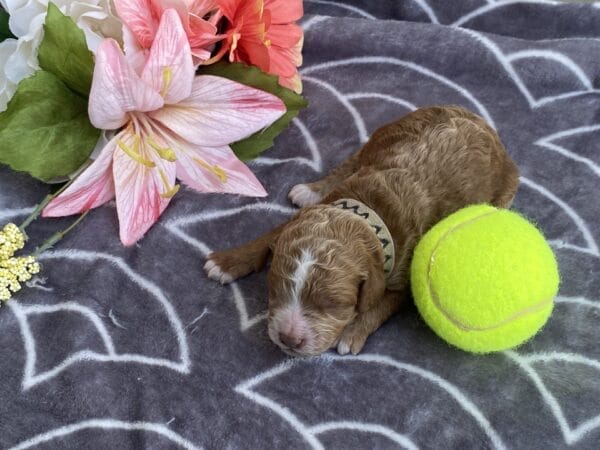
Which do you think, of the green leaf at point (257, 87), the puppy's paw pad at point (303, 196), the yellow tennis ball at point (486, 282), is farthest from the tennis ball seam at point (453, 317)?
the green leaf at point (257, 87)

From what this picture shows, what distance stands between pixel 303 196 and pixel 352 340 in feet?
1.57

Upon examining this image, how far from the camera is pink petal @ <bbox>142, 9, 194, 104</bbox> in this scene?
4.73ft

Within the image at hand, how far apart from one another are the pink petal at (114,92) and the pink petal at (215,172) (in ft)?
0.55

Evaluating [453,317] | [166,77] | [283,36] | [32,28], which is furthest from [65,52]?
[453,317]

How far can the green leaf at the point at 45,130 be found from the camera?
1493 millimetres

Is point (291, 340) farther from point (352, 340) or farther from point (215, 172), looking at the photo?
point (215, 172)

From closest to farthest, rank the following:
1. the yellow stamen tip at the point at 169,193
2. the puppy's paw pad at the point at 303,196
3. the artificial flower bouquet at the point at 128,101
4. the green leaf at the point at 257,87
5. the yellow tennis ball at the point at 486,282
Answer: the yellow tennis ball at the point at 486,282
the artificial flower bouquet at the point at 128,101
the yellow stamen tip at the point at 169,193
the green leaf at the point at 257,87
the puppy's paw pad at the point at 303,196

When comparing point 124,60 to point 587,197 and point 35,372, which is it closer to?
point 35,372

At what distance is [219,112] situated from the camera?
1614mm

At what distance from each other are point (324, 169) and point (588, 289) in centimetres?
77

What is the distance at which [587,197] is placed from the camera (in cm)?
187

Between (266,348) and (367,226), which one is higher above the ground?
→ (367,226)

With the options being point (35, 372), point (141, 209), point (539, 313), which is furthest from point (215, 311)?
point (539, 313)

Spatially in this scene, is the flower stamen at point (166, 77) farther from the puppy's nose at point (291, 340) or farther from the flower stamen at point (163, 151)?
the puppy's nose at point (291, 340)
